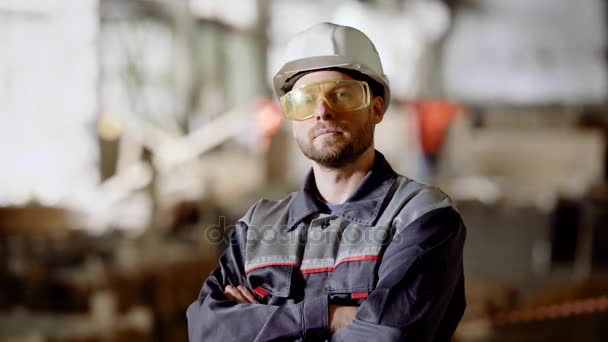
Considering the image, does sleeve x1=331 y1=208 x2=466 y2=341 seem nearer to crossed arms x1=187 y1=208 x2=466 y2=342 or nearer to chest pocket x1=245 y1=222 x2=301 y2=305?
crossed arms x1=187 y1=208 x2=466 y2=342

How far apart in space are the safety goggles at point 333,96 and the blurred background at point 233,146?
51cm

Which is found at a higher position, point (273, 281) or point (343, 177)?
point (343, 177)

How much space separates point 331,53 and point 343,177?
292mm

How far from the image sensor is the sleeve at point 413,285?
1.31 metres

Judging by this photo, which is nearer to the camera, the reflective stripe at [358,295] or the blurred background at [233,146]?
the reflective stripe at [358,295]

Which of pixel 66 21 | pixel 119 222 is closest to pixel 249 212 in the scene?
pixel 66 21

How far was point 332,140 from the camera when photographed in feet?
4.54

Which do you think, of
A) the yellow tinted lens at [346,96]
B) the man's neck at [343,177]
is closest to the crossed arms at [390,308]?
the man's neck at [343,177]

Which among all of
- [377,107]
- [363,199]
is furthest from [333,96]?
[363,199]

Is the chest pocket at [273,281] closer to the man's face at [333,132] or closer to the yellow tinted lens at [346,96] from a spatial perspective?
the man's face at [333,132]

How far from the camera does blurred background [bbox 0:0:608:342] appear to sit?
5.15m

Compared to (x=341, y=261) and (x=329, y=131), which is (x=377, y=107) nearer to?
(x=329, y=131)

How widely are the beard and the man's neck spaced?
0.04 m

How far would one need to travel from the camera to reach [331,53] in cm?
139
